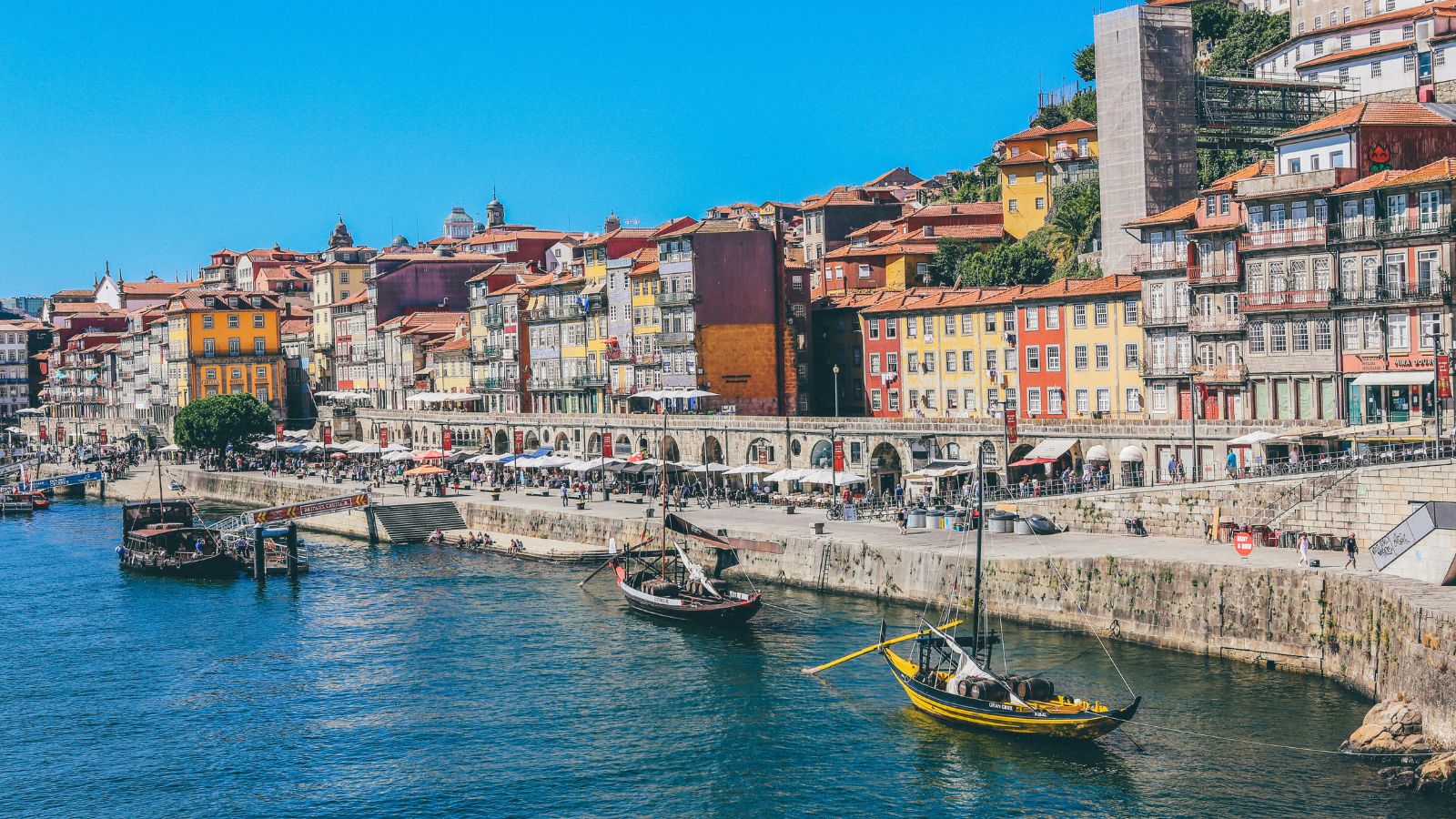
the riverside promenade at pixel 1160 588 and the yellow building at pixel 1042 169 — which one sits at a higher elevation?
the yellow building at pixel 1042 169

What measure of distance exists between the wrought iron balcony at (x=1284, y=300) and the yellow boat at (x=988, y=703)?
28.1 m

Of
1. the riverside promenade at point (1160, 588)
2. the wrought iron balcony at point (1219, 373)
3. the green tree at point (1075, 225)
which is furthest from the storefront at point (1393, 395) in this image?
the green tree at point (1075, 225)

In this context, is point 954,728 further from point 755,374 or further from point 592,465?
point 755,374

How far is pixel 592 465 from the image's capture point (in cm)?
9219

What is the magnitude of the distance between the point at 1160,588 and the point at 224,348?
11884 centimetres

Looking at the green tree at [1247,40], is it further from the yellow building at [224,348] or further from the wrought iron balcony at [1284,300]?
the yellow building at [224,348]

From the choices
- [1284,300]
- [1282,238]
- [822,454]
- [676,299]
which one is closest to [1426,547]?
[1284,300]

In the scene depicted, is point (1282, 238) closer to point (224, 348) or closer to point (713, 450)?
point (713, 450)

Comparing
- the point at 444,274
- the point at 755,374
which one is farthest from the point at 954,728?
the point at 444,274

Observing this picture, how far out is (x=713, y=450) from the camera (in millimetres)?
92812

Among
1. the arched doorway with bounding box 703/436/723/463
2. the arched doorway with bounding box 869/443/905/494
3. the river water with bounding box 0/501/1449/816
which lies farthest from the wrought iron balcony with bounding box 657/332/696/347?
the river water with bounding box 0/501/1449/816

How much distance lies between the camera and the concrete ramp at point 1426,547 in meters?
43.2

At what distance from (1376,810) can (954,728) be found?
12.0m

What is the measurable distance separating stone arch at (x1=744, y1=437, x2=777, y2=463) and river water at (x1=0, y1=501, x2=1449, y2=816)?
77.5 feet
